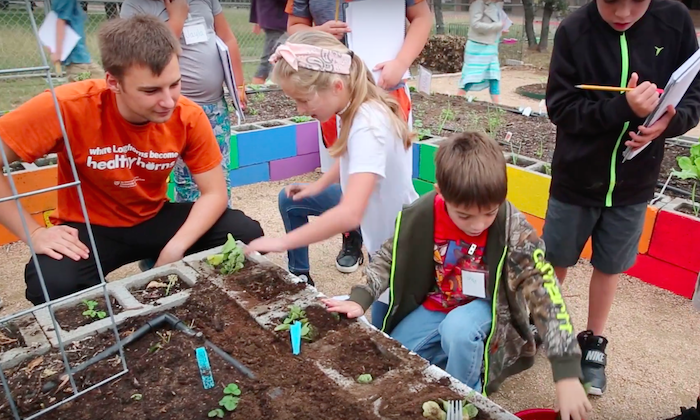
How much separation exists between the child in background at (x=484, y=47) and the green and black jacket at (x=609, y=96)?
4.06 meters

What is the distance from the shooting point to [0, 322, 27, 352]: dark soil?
1.53m

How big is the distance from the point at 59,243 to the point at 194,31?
1.45m

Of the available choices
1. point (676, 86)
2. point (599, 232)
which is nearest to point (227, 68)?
point (599, 232)

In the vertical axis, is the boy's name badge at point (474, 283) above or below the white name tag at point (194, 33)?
below

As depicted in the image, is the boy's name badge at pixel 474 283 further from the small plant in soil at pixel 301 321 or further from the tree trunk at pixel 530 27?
the tree trunk at pixel 530 27

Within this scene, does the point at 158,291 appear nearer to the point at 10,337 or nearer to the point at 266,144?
the point at 10,337

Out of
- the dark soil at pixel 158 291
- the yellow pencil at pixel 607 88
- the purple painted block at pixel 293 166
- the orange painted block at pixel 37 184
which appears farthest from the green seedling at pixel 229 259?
the purple painted block at pixel 293 166

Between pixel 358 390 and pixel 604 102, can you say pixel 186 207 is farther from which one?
pixel 604 102

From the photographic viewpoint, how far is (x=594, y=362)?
2.09m

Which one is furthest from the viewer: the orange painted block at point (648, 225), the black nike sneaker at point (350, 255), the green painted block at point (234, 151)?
the green painted block at point (234, 151)

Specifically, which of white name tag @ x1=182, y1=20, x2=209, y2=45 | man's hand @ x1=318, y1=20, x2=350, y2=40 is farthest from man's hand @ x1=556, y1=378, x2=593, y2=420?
white name tag @ x1=182, y1=20, x2=209, y2=45

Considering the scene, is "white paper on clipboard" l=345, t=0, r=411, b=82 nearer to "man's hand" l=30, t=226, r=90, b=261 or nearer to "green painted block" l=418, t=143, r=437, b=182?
"green painted block" l=418, t=143, r=437, b=182

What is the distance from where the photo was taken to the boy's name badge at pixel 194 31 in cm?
276

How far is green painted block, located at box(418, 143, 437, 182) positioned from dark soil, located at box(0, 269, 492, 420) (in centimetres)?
235
